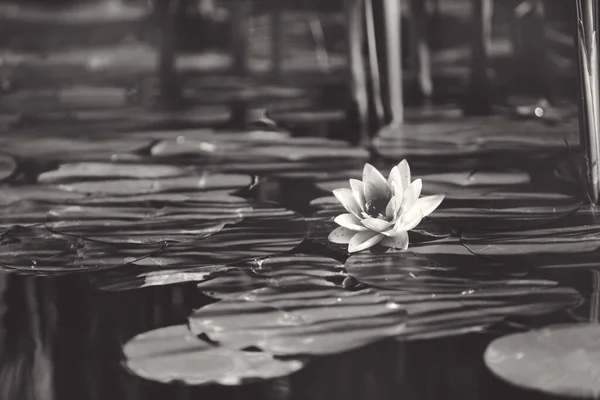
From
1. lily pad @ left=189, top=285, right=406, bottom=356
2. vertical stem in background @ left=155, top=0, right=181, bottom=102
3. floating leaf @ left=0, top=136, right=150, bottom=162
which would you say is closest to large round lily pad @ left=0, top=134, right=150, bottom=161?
floating leaf @ left=0, top=136, right=150, bottom=162

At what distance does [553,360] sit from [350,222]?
0.37m

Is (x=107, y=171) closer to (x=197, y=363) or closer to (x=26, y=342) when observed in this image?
(x=26, y=342)

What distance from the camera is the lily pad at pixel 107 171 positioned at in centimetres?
143

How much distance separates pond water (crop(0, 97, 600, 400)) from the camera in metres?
0.74

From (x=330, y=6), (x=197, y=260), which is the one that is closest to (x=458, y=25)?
(x=330, y=6)

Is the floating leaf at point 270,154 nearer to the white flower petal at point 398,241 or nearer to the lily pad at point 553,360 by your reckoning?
the white flower petal at point 398,241

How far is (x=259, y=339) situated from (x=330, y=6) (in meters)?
2.03

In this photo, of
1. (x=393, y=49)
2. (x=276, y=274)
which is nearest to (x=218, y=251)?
(x=276, y=274)

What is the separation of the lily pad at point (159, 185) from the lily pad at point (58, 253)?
0.68 feet

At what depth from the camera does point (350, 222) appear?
1043mm

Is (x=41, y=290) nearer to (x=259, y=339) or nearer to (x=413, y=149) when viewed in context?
(x=259, y=339)

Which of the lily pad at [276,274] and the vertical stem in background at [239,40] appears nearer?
the lily pad at [276,274]

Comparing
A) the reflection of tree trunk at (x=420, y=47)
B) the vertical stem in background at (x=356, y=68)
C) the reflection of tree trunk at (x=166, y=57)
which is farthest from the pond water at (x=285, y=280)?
the reflection of tree trunk at (x=166, y=57)

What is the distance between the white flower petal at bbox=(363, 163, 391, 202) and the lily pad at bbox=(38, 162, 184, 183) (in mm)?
495
